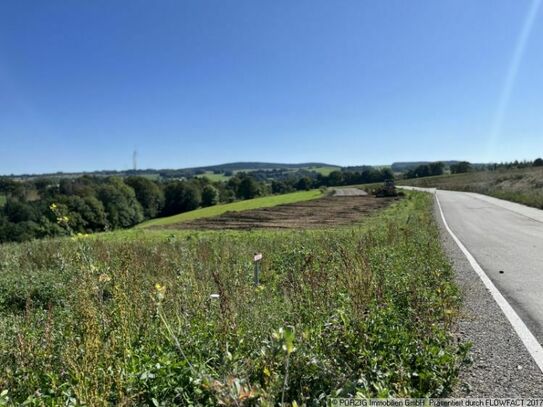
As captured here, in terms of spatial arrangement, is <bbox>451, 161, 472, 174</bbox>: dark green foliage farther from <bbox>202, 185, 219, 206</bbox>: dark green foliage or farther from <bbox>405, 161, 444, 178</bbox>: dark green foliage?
<bbox>202, 185, 219, 206</bbox>: dark green foliage

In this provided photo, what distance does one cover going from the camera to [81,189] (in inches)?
2539

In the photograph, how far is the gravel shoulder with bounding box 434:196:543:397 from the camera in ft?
11.8

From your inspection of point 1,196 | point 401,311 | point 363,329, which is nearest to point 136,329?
point 363,329

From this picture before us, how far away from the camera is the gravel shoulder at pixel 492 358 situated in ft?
11.8

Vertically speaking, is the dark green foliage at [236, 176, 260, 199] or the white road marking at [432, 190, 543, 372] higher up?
the white road marking at [432, 190, 543, 372]

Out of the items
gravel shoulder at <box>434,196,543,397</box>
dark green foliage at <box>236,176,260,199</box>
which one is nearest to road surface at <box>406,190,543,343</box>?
gravel shoulder at <box>434,196,543,397</box>

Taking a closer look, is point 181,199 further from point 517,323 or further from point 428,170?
point 517,323

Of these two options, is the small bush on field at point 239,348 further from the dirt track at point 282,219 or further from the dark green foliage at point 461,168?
the dark green foliage at point 461,168

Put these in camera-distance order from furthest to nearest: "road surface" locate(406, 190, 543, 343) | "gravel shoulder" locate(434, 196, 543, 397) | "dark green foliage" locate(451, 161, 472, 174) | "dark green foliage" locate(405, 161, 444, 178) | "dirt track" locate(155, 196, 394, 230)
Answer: "dark green foliage" locate(405, 161, 444, 178)
"dark green foliage" locate(451, 161, 472, 174)
"dirt track" locate(155, 196, 394, 230)
"road surface" locate(406, 190, 543, 343)
"gravel shoulder" locate(434, 196, 543, 397)

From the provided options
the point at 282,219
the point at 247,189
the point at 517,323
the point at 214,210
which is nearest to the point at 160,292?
the point at 517,323

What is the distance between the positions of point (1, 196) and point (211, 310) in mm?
89252

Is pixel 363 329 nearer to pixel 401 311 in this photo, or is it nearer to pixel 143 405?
pixel 401 311

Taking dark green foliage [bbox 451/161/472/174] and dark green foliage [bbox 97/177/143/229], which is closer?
dark green foliage [bbox 97/177/143/229]

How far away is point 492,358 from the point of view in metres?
4.30
